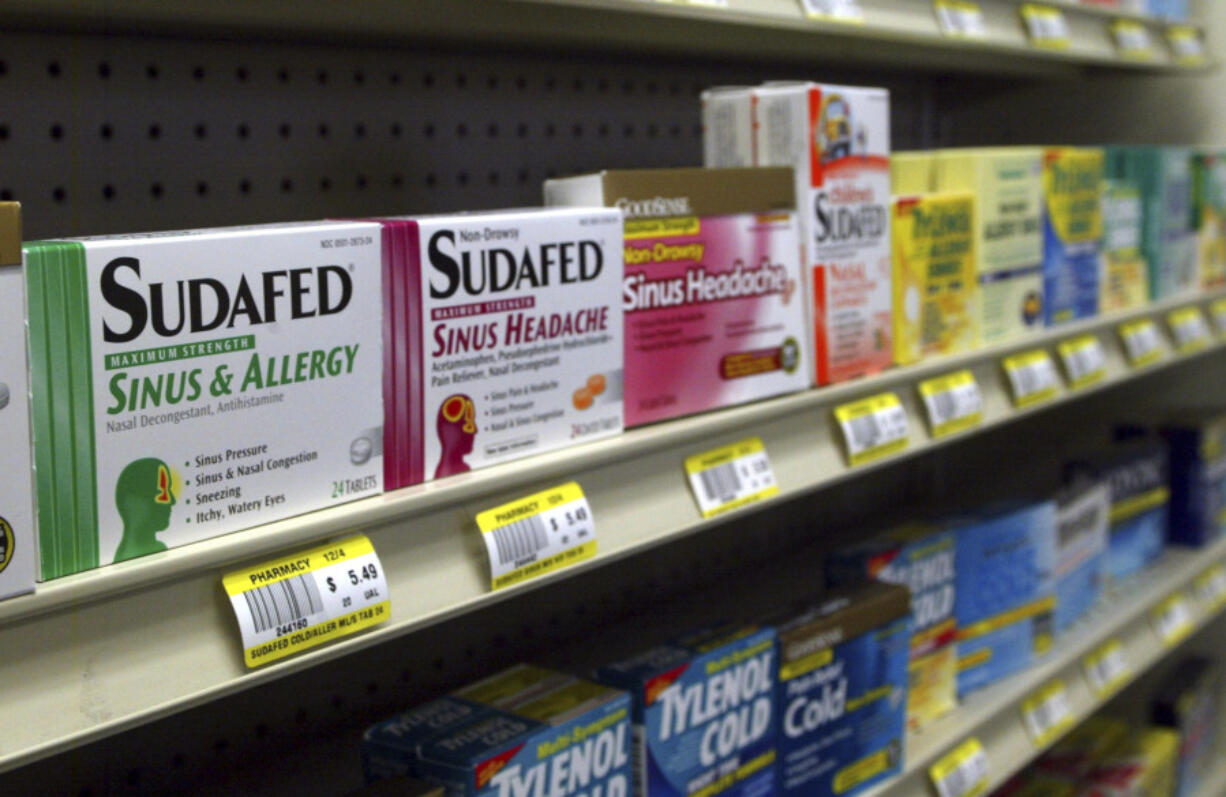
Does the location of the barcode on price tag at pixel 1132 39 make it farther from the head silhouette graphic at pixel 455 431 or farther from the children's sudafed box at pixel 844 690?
the head silhouette graphic at pixel 455 431

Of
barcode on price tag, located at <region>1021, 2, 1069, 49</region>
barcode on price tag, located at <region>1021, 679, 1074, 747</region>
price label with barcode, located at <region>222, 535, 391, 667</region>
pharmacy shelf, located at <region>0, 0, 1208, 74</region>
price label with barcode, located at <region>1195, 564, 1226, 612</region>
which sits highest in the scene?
barcode on price tag, located at <region>1021, 2, 1069, 49</region>

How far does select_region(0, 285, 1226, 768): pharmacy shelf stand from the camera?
0.69m

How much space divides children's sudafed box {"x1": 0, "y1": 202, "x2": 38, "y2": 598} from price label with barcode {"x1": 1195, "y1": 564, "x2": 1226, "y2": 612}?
231cm

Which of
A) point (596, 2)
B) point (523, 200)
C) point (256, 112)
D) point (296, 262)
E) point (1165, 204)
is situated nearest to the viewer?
point (296, 262)

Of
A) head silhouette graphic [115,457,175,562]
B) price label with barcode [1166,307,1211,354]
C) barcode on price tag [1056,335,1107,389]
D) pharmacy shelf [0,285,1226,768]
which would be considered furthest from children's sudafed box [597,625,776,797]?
price label with barcode [1166,307,1211,354]

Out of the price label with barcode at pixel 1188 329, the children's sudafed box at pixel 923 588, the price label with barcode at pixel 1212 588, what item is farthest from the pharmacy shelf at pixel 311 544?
the price label with barcode at pixel 1212 588

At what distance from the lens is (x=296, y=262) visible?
81 centimetres

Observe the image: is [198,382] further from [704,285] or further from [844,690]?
[844,690]

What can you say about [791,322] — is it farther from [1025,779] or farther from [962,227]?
[1025,779]

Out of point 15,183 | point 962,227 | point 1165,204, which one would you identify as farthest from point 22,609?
point 1165,204

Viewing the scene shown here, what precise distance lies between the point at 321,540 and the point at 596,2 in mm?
530

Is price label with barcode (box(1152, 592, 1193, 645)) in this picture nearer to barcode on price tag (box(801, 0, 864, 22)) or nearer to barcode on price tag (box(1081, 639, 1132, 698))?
barcode on price tag (box(1081, 639, 1132, 698))

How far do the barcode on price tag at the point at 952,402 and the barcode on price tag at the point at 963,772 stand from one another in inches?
18.8

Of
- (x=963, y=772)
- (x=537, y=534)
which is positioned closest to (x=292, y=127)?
(x=537, y=534)
